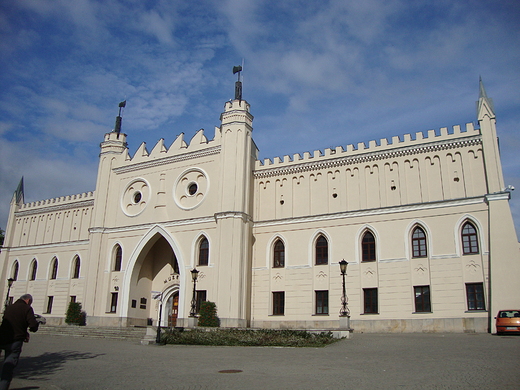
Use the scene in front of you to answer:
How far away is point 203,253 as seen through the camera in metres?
30.0

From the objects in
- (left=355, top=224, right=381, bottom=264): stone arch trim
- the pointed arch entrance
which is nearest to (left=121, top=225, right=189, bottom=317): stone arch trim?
the pointed arch entrance

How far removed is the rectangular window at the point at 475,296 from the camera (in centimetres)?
2266

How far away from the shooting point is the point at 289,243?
1130 inches

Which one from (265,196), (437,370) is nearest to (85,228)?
(265,196)

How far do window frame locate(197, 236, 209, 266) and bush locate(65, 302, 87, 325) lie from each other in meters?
9.44

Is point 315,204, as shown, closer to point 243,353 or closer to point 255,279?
point 255,279

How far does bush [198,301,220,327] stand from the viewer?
26078mm

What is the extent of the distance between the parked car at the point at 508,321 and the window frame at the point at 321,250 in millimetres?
9770

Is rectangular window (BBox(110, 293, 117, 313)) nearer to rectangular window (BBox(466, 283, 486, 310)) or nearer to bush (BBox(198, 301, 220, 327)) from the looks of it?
bush (BBox(198, 301, 220, 327))

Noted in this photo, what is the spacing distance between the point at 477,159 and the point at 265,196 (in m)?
12.8

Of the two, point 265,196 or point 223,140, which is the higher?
point 223,140

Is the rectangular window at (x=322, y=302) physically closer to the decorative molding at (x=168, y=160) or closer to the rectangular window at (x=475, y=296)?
the rectangular window at (x=475, y=296)

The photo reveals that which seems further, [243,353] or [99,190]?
[99,190]

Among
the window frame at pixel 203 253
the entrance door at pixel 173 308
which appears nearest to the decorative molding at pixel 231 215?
the window frame at pixel 203 253
